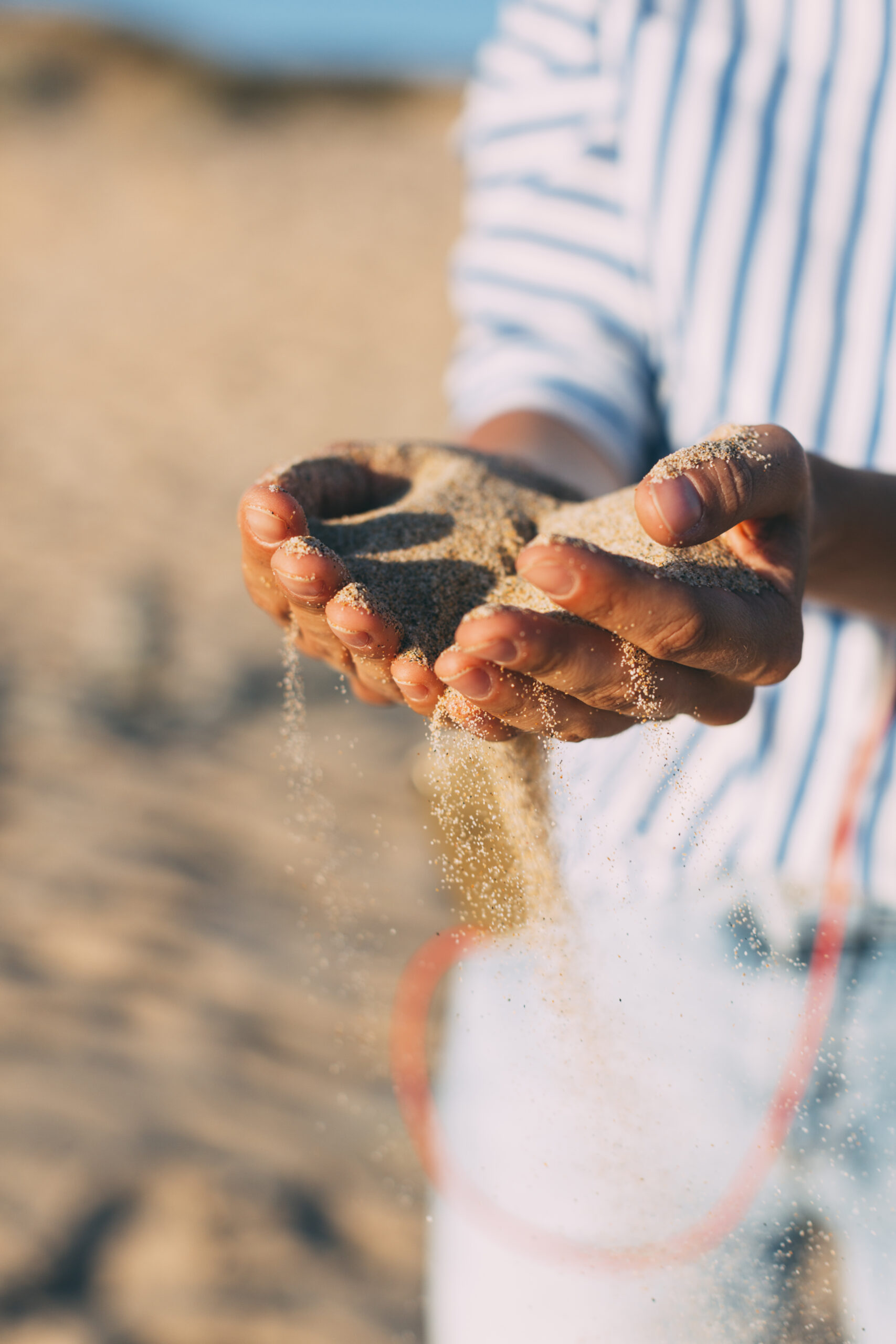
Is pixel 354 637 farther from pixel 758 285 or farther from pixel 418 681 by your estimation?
pixel 758 285

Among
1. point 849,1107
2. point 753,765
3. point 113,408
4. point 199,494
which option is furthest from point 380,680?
point 113,408

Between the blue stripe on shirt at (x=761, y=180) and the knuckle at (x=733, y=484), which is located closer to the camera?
the knuckle at (x=733, y=484)

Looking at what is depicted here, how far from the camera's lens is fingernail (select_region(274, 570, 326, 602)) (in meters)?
0.72

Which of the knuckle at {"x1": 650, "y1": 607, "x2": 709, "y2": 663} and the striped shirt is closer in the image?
the knuckle at {"x1": 650, "y1": 607, "x2": 709, "y2": 663}

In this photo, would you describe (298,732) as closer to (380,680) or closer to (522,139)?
(380,680)

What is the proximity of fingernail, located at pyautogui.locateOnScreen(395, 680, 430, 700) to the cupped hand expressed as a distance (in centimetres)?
5

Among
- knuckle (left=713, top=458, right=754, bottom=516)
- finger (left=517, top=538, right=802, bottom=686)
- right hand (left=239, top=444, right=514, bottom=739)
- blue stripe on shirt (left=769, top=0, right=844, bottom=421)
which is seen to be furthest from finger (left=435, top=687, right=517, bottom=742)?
blue stripe on shirt (left=769, top=0, right=844, bottom=421)

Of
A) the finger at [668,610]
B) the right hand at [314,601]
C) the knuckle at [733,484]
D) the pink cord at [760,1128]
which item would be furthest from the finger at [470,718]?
the pink cord at [760,1128]

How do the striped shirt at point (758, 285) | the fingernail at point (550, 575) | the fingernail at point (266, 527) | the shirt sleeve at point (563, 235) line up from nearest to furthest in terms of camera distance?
the fingernail at point (550, 575) < the fingernail at point (266, 527) < the striped shirt at point (758, 285) < the shirt sleeve at point (563, 235)

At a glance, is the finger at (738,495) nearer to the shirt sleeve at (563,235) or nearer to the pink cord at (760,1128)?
the pink cord at (760,1128)

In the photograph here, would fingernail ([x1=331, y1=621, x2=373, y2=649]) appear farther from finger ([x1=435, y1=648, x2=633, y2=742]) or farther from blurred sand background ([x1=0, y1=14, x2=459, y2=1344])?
blurred sand background ([x1=0, y1=14, x2=459, y2=1344])

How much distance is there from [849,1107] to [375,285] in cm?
892

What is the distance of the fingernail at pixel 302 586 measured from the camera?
0.72m

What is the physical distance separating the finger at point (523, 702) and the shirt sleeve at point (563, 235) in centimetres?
59
